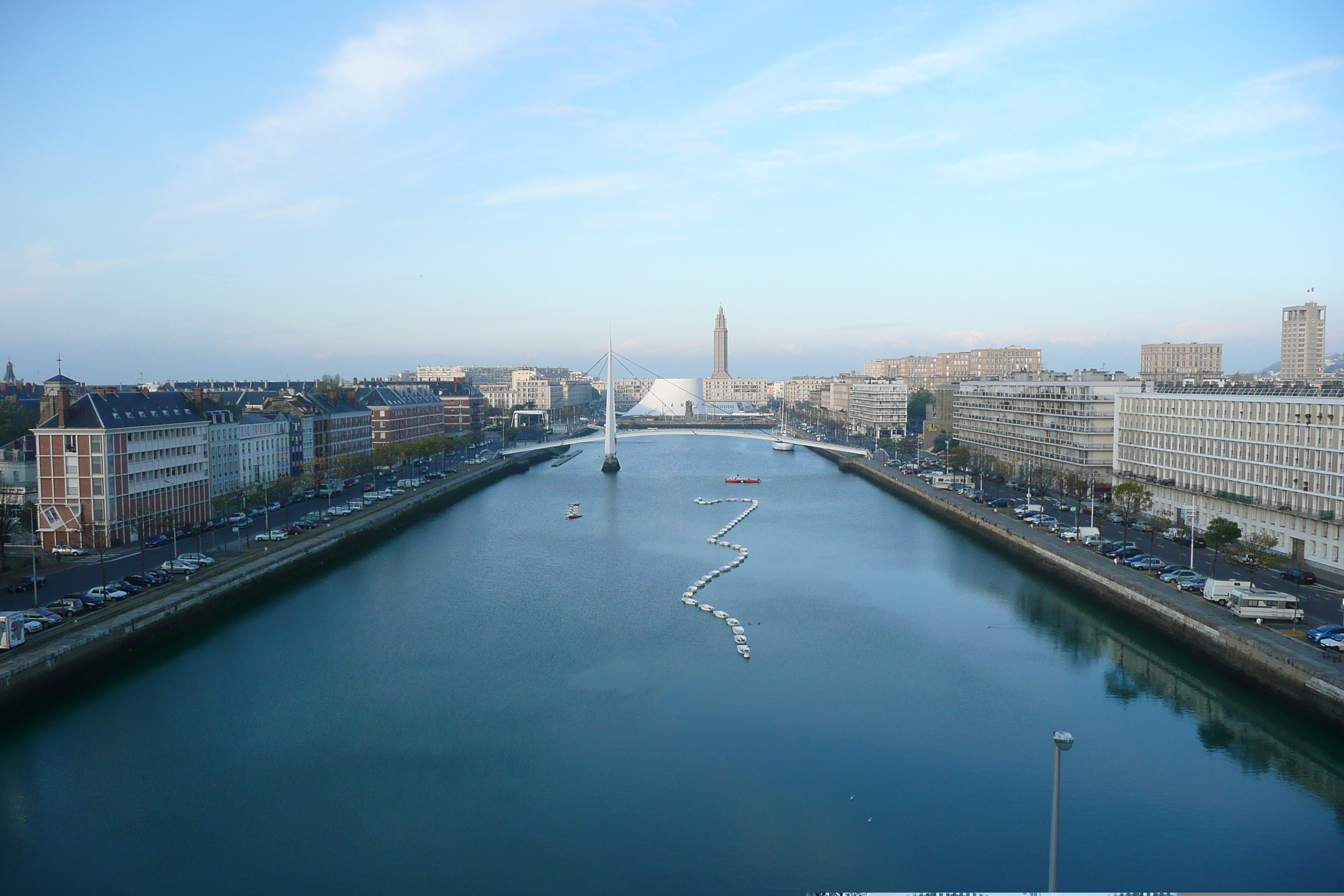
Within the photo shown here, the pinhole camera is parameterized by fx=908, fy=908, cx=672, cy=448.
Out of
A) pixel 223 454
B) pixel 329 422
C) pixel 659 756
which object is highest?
pixel 329 422

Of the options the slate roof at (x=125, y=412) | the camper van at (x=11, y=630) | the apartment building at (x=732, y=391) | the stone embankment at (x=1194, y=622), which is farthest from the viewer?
the apartment building at (x=732, y=391)

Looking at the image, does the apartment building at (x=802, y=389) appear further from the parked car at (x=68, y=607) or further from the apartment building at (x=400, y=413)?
the parked car at (x=68, y=607)

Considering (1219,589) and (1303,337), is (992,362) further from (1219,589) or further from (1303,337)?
(1219,589)

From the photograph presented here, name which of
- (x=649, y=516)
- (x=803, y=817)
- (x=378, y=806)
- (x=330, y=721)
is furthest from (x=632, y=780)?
(x=649, y=516)

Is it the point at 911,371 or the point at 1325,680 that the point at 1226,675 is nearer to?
the point at 1325,680

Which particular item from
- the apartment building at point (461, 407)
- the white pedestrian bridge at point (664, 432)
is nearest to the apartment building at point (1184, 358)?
the white pedestrian bridge at point (664, 432)

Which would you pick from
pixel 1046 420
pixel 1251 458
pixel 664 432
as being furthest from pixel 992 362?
pixel 1251 458

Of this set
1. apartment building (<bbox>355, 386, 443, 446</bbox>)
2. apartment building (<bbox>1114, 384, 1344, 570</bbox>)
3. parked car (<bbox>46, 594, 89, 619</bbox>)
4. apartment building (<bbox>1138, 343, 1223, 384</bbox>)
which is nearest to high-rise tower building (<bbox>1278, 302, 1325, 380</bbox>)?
apartment building (<bbox>1138, 343, 1223, 384</bbox>)
